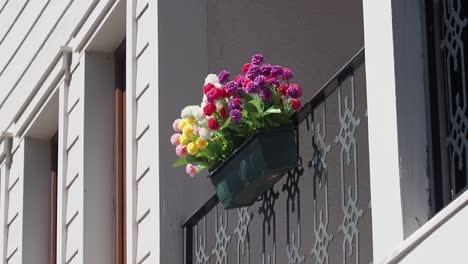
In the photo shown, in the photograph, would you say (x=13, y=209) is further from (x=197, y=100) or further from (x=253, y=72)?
(x=253, y=72)

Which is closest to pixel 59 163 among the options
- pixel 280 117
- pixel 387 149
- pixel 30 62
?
pixel 30 62

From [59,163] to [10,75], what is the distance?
1.94m

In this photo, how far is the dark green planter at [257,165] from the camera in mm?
8758

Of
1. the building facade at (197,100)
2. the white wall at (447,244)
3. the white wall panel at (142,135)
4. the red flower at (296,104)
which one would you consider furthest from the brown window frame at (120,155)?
the white wall at (447,244)

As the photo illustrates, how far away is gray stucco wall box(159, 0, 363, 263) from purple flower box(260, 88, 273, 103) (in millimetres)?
1586

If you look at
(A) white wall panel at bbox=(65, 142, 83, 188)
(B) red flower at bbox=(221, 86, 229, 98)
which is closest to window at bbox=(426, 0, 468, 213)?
(B) red flower at bbox=(221, 86, 229, 98)

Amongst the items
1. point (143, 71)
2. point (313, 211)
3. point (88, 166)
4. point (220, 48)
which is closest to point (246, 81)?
point (313, 211)

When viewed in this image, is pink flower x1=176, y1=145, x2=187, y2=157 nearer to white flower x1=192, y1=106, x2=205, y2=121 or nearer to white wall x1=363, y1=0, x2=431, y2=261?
white flower x1=192, y1=106, x2=205, y2=121

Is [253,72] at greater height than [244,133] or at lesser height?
greater

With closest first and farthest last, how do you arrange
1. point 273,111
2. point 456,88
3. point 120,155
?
1. point 456,88
2. point 273,111
3. point 120,155

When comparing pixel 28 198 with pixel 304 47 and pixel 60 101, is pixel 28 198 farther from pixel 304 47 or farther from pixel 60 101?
pixel 304 47

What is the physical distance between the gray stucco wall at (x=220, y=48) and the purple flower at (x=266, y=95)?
159 cm

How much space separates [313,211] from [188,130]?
1160 mm

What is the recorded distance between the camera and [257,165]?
8.81 meters
